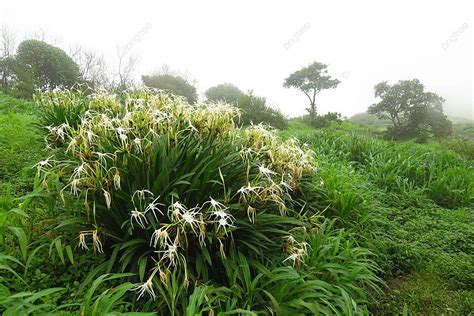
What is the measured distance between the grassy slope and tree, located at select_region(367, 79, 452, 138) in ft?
36.1

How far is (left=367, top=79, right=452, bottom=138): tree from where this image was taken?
46.5ft

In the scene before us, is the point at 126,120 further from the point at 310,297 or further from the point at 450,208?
the point at 450,208

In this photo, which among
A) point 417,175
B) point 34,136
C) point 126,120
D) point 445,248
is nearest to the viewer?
point 126,120

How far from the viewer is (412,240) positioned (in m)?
3.24

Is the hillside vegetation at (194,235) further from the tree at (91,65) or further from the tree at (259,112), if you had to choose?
the tree at (91,65)

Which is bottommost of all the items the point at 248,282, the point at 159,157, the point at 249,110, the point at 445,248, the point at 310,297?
the point at 445,248

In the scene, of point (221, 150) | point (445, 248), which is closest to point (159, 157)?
point (221, 150)

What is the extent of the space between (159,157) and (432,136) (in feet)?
51.1

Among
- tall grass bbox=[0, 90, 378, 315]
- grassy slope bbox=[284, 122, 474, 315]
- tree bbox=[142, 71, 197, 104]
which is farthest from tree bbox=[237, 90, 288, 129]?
tree bbox=[142, 71, 197, 104]

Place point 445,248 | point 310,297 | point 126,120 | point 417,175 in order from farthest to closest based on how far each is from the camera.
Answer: point 417,175 → point 445,248 → point 126,120 → point 310,297

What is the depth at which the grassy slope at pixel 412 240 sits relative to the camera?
7.87ft

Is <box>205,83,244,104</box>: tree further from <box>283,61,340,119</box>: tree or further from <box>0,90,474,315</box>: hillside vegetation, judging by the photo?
<box>0,90,474,315</box>: hillside vegetation

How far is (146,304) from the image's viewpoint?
5.51 ft

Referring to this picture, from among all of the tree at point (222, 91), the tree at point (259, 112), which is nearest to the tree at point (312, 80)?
the tree at point (222, 91)
